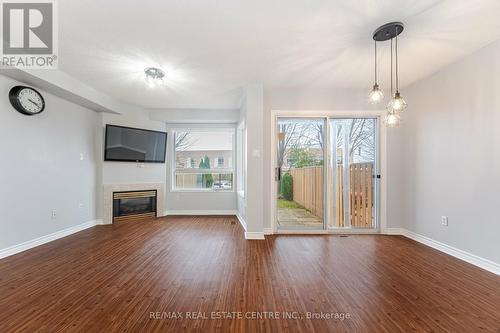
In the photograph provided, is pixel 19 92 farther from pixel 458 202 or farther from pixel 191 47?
pixel 458 202

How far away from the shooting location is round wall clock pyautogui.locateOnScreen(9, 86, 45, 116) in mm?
2973

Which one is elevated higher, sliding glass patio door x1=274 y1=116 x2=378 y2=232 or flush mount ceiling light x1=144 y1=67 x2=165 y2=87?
flush mount ceiling light x1=144 y1=67 x2=165 y2=87

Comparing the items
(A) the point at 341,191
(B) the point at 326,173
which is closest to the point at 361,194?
(A) the point at 341,191

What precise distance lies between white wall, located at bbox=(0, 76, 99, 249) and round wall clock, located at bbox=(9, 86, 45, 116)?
0.27ft

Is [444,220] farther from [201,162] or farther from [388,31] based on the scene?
[201,162]

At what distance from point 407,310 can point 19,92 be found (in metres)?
5.35

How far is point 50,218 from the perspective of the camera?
356 cm

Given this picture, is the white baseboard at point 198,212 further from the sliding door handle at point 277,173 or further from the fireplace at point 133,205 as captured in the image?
the sliding door handle at point 277,173

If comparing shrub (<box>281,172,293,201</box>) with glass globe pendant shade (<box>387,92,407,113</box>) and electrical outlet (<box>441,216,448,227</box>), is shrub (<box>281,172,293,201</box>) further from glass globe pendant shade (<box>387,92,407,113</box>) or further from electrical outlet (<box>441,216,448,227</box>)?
electrical outlet (<box>441,216,448,227</box>)

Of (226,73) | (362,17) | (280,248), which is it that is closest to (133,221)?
(280,248)

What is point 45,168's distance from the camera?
349 cm

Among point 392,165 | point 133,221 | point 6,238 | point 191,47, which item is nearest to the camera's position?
point 191,47

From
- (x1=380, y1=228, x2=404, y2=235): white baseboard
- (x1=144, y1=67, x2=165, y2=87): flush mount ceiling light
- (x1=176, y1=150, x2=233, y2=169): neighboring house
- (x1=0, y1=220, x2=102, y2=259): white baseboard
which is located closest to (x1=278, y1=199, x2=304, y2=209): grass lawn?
(x1=380, y1=228, x2=404, y2=235): white baseboard

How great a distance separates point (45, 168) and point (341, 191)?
526 centimetres
